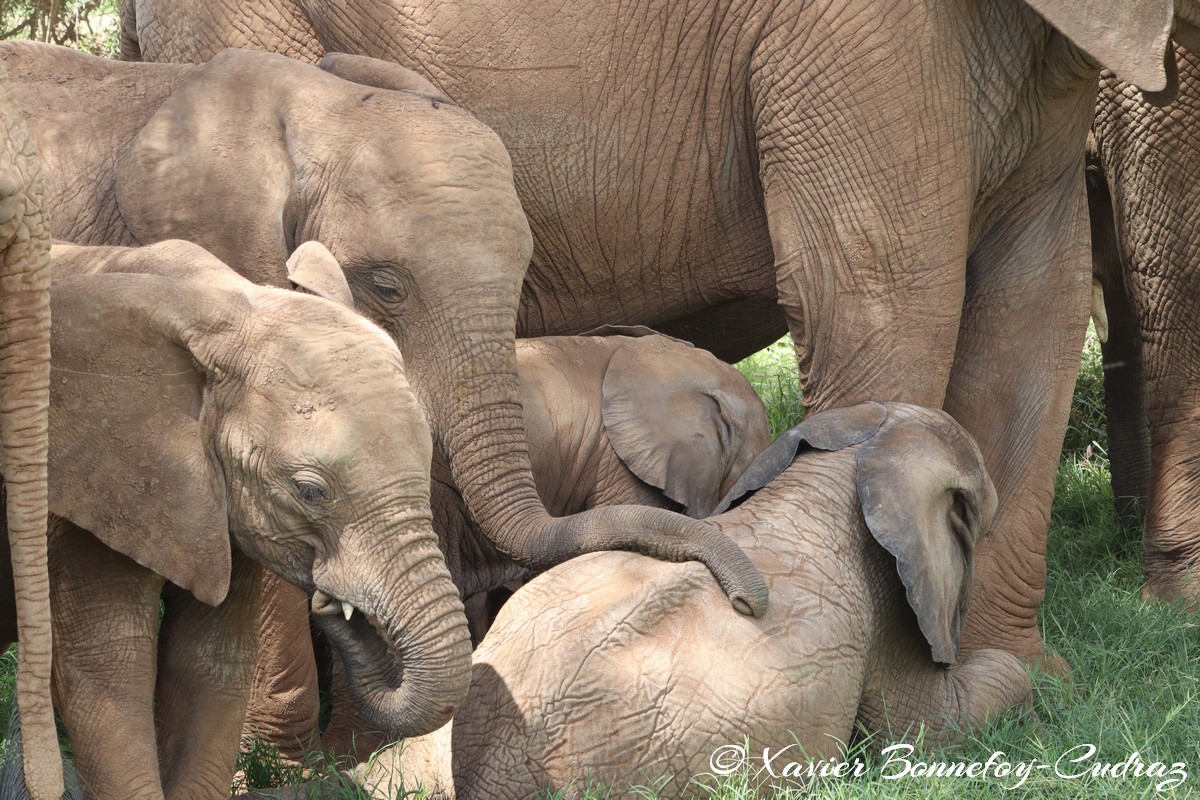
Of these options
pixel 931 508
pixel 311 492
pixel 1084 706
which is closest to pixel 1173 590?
pixel 1084 706

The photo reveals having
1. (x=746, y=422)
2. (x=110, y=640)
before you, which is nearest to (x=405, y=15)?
(x=746, y=422)

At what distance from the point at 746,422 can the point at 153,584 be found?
1974 mm

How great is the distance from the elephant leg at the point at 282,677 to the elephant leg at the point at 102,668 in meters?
0.94

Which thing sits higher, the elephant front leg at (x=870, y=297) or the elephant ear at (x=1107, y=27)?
the elephant ear at (x=1107, y=27)

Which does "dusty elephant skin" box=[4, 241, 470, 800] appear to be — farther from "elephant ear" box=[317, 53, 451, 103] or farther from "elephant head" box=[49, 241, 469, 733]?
"elephant ear" box=[317, 53, 451, 103]

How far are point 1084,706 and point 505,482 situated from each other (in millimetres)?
1551

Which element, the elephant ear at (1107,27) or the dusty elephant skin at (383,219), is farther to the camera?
the elephant ear at (1107,27)

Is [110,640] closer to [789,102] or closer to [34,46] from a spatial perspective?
[34,46]

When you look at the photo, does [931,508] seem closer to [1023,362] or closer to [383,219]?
[1023,362]

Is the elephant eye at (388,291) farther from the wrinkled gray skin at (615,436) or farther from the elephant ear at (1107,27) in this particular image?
the elephant ear at (1107,27)

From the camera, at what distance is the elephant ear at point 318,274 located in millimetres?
3789

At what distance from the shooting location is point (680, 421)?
508cm

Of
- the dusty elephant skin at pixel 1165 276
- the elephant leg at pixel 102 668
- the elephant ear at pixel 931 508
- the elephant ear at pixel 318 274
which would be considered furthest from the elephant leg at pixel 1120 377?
the elephant leg at pixel 102 668

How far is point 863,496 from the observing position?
4391 mm
